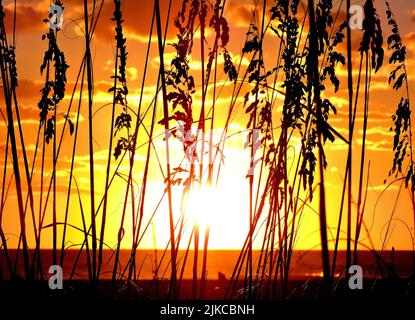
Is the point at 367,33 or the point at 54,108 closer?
the point at 367,33

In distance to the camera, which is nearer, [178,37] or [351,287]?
[351,287]

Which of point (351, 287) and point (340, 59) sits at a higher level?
point (340, 59)

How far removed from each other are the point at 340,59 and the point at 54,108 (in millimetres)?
1298

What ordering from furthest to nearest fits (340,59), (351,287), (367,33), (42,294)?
1. (340,59)
2. (42,294)
3. (351,287)
4. (367,33)

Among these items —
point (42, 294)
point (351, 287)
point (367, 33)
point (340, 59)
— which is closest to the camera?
point (367, 33)

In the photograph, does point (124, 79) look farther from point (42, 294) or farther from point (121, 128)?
point (42, 294)

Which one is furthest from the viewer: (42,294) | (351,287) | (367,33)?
(42,294)
